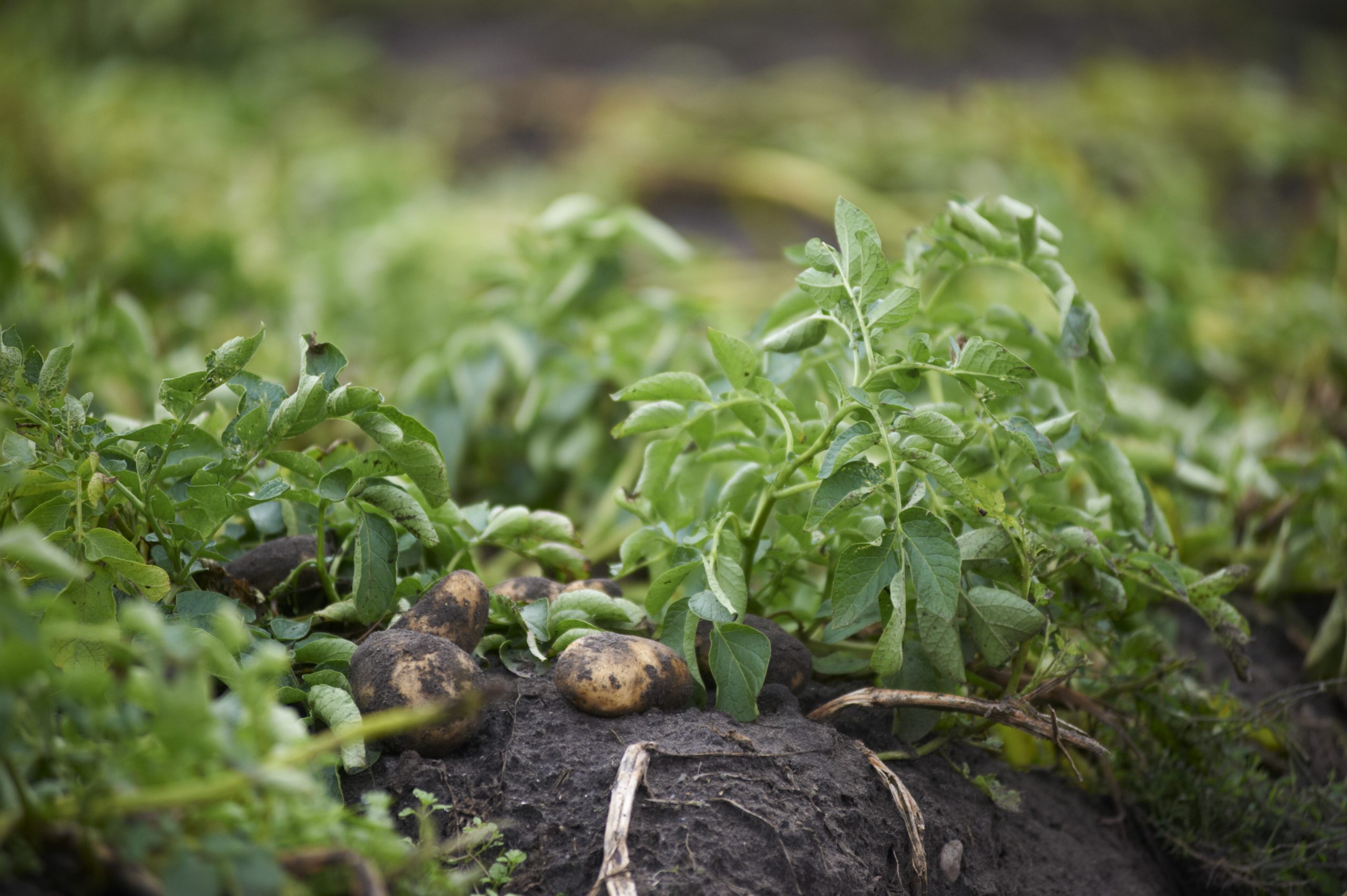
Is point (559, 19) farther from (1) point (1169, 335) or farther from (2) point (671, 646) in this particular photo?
(2) point (671, 646)

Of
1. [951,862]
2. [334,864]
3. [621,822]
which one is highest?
[334,864]

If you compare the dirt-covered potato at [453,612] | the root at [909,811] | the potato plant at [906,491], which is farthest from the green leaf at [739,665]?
the dirt-covered potato at [453,612]

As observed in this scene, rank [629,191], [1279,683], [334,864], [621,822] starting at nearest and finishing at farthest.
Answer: [334,864]
[621,822]
[1279,683]
[629,191]

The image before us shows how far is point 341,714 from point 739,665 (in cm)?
31

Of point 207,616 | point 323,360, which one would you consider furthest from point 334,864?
point 323,360

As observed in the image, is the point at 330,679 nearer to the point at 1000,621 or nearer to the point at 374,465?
the point at 374,465

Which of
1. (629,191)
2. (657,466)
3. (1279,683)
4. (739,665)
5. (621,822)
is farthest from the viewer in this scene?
(629,191)

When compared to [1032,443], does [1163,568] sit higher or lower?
lower

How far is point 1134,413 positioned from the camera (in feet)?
4.65

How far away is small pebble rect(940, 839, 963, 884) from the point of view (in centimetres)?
73

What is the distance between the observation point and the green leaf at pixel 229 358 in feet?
2.31

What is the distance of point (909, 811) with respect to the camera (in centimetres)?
72

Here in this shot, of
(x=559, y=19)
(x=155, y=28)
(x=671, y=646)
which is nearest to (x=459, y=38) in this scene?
(x=559, y=19)

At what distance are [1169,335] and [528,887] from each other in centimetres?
170
